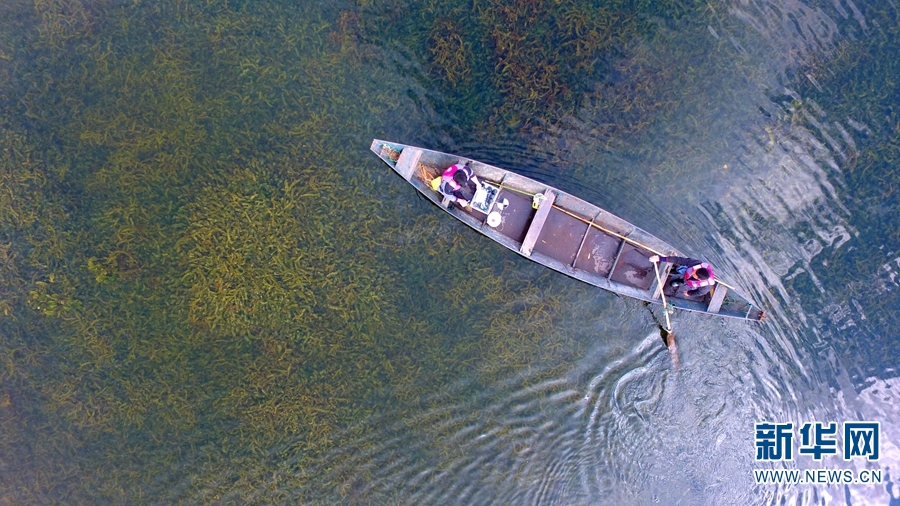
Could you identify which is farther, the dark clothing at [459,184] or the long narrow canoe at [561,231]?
the long narrow canoe at [561,231]

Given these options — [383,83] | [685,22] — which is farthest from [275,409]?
[685,22]

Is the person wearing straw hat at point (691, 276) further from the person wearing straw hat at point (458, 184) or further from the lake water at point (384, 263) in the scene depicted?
the person wearing straw hat at point (458, 184)

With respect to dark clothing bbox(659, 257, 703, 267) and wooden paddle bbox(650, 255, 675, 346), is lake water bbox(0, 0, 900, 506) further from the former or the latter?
dark clothing bbox(659, 257, 703, 267)

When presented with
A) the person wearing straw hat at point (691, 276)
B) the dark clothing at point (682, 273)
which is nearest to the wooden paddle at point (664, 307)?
the person wearing straw hat at point (691, 276)

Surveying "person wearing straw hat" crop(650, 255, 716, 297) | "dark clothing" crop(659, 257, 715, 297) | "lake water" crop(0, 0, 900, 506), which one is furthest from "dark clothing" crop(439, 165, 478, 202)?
"dark clothing" crop(659, 257, 715, 297)

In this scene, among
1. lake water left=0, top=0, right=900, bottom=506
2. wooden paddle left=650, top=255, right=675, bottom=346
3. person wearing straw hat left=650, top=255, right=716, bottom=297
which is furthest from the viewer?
→ lake water left=0, top=0, right=900, bottom=506

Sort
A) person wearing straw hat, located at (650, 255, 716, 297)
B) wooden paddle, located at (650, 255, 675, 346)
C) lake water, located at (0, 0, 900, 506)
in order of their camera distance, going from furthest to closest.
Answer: lake water, located at (0, 0, 900, 506) → wooden paddle, located at (650, 255, 675, 346) → person wearing straw hat, located at (650, 255, 716, 297)
